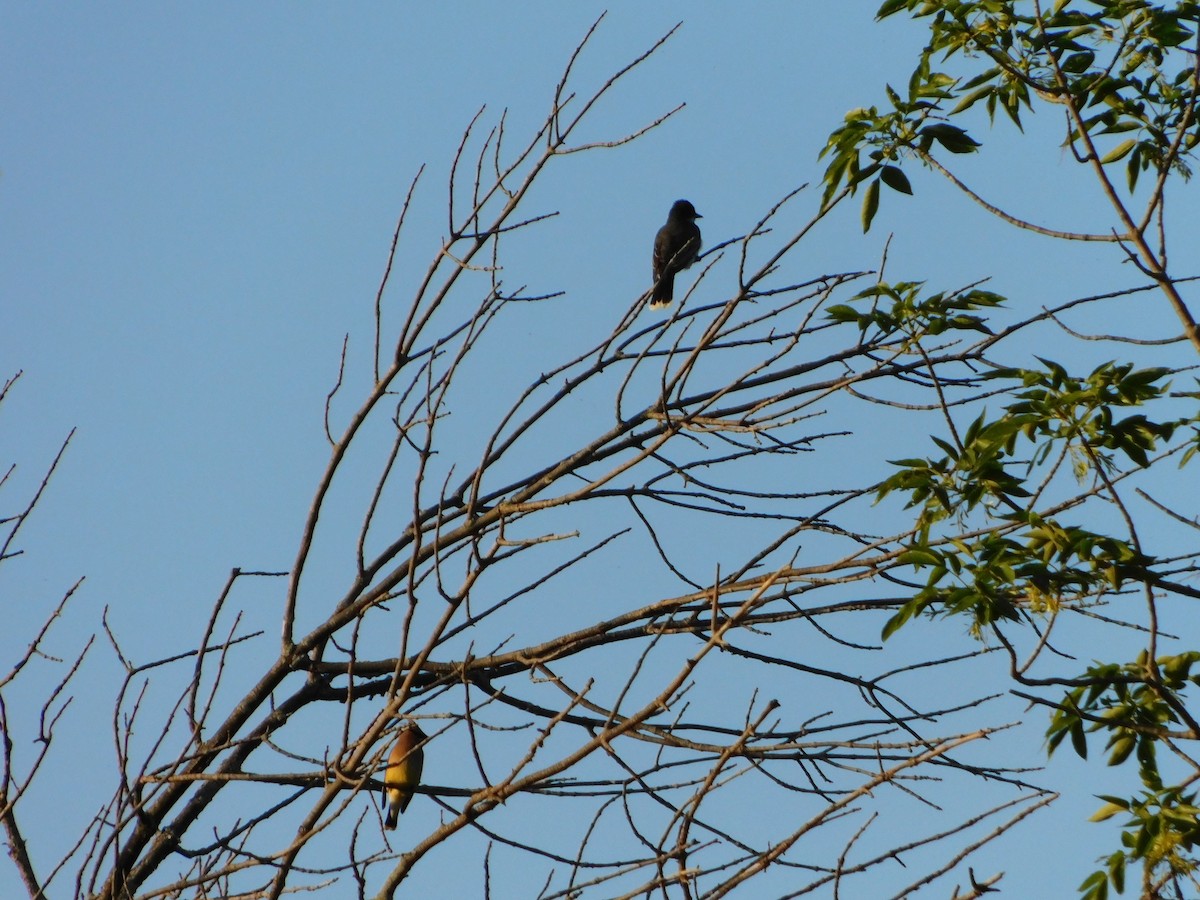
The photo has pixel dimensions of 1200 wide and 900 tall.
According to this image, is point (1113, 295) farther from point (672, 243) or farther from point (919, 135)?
point (672, 243)

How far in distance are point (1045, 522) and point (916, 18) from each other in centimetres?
166

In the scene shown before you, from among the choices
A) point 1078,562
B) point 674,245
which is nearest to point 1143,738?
point 1078,562

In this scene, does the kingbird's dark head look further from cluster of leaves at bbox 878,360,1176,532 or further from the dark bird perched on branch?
cluster of leaves at bbox 878,360,1176,532

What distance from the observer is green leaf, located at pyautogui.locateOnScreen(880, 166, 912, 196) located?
11.8 feet

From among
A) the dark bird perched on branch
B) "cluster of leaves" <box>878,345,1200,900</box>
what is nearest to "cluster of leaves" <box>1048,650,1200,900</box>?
"cluster of leaves" <box>878,345,1200,900</box>

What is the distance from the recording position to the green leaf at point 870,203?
3631mm

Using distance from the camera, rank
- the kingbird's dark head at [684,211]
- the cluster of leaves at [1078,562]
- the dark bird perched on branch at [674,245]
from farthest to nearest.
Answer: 1. the kingbird's dark head at [684,211]
2. the dark bird perched on branch at [674,245]
3. the cluster of leaves at [1078,562]

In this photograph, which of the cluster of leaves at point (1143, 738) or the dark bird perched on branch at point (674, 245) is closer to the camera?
the cluster of leaves at point (1143, 738)

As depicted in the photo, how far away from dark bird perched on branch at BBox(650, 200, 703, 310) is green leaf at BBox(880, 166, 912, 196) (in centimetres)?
559

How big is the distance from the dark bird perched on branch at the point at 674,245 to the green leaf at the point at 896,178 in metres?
5.59

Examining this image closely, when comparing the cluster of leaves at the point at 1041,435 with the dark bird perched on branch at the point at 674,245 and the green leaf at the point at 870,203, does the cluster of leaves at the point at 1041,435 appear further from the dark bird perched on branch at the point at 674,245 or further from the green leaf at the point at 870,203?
the dark bird perched on branch at the point at 674,245

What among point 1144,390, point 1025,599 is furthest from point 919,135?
point 1025,599

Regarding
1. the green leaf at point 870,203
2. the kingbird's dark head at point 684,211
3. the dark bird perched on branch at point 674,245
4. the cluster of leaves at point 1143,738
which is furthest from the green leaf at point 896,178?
the kingbird's dark head at point 684,211

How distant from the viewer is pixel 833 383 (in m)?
3.49
